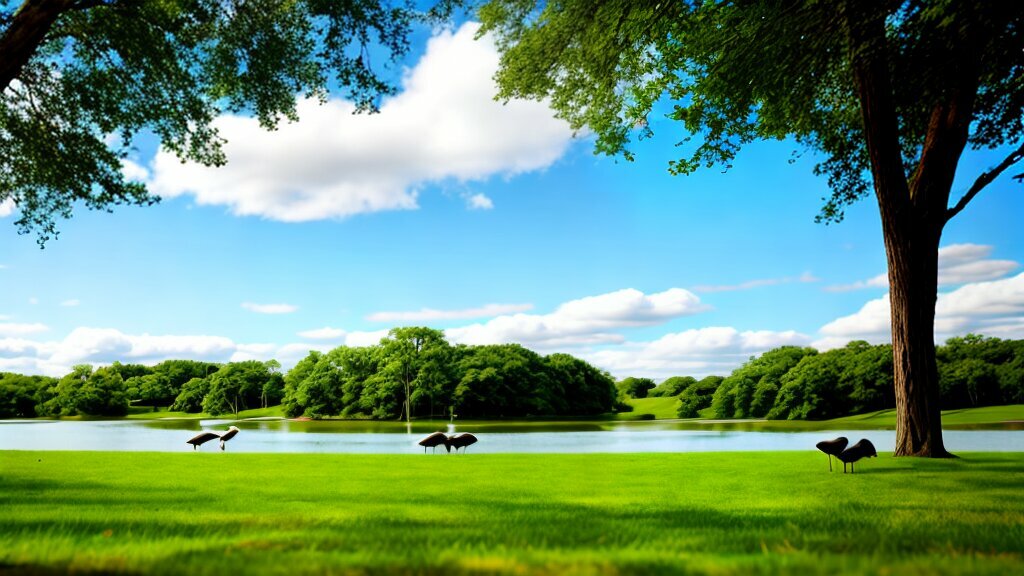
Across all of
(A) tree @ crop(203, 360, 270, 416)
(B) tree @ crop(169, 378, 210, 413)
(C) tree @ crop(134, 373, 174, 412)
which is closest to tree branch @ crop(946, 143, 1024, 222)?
(A) tree @ crop(203, 360, 270, 416)

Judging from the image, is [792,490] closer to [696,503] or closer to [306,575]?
[696,503]

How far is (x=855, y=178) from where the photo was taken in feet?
78.7

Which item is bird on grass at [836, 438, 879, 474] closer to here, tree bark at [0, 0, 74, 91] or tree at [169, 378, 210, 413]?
tree bark at [0, 0, 74, 91]

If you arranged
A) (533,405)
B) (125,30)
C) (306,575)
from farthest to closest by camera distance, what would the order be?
(533,405)
(125,30)
(306,575)

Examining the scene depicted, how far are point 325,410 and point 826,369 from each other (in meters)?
71.7

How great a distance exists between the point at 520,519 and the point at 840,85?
1927 centimetres

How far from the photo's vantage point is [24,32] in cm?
1170

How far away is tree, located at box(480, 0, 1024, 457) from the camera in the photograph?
1599 cm

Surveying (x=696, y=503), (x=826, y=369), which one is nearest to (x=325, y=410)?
(x=826, y=369)

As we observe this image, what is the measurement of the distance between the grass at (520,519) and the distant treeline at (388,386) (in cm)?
6903

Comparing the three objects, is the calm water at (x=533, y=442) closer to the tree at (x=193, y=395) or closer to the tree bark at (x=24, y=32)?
the tree bark at (x=24, y=32)

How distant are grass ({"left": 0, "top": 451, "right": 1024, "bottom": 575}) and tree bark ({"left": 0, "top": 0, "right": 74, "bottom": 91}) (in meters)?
7.61

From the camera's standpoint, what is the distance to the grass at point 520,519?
5.58m

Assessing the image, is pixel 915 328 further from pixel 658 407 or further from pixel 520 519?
pixel 658 407
